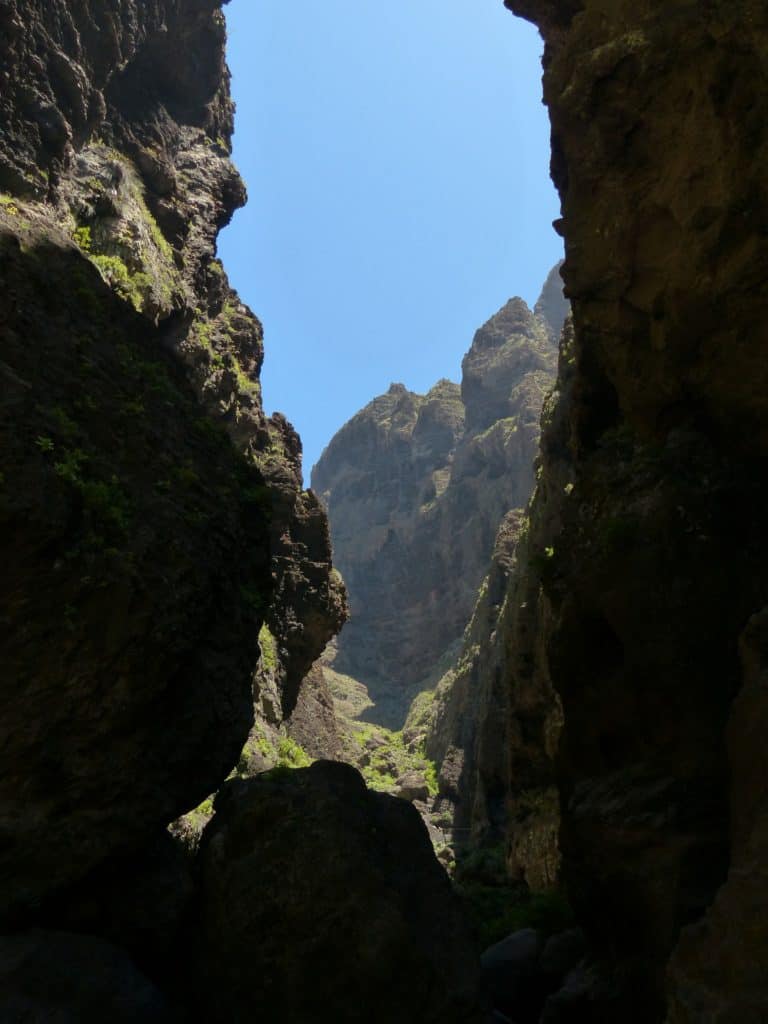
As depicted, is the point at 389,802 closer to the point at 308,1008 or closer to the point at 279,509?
the point at 308,1008

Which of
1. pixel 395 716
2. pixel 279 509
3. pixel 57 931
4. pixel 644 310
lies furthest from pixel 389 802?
pixel 395 716

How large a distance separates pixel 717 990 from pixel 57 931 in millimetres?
6188

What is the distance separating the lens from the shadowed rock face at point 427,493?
98938 mm

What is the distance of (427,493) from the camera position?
393 feet

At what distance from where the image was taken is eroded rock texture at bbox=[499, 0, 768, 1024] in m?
8.54

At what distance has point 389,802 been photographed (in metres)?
9.88

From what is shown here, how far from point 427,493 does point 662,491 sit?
360ft

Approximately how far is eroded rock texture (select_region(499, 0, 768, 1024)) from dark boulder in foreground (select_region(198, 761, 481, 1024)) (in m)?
2.32

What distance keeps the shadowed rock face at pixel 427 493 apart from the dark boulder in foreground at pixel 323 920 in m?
83.5

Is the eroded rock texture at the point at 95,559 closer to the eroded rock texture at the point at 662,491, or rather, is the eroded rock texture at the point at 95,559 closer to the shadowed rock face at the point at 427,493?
the eroded rock texture at the point at 662,491

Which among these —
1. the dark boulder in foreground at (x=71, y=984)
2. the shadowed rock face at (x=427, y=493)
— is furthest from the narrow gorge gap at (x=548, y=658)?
the shadowed rock face at (x=427, y=493)

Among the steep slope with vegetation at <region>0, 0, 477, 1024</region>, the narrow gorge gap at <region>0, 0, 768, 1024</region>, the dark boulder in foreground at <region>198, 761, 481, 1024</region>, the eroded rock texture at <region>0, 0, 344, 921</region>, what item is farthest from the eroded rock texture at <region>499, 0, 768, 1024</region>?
the eroded rock texture at <region>0, 0, 344, 921</region>

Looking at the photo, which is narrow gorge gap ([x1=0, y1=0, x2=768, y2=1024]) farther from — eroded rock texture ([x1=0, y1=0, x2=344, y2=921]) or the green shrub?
the green shrub

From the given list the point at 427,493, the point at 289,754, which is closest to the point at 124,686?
the point at 289,754
